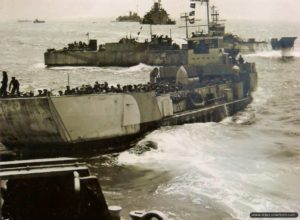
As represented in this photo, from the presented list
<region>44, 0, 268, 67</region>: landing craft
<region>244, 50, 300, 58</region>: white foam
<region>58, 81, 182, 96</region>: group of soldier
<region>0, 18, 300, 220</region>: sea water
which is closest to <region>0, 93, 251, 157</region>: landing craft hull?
<region>58, 81, 182, 96</region>: group of soldier

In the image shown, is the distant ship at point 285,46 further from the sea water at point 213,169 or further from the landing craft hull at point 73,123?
the landing craft hull at point 73,123

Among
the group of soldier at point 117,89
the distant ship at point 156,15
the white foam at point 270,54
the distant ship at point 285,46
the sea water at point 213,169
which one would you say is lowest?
the sea water at point 213,169

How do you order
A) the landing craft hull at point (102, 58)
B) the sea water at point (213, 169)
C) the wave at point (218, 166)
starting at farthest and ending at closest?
the landing craft hull at point (102, 58)
the wave at point (218, 166)
the sea water at point (213, 169)

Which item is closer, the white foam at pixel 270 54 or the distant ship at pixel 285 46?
the distant ship at pixel 285 46

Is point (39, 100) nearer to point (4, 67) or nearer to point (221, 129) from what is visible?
point (221, 129)

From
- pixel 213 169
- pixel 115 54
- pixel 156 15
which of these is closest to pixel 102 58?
pixel 115 54

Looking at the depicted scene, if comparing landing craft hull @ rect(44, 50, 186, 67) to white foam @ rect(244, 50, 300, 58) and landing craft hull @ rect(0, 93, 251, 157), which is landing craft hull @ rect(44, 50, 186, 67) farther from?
landing craft hull @ rect(0, 93, 251, 157)

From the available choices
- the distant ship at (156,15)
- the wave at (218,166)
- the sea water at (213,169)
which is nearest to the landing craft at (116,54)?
the distant ship at (156,15)

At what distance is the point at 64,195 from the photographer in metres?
6.62

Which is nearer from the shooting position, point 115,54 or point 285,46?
point 115,54

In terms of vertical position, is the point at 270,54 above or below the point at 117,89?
above

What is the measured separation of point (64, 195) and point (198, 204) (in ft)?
32.3

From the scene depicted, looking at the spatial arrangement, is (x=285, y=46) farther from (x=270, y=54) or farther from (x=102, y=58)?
(x=102, y=58)

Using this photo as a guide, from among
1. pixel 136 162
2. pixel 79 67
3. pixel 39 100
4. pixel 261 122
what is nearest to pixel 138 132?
pixel 136 162
